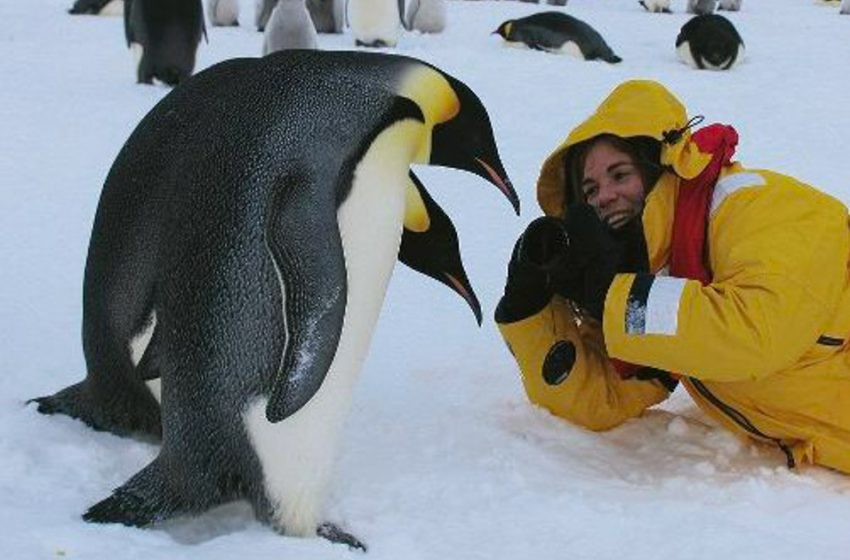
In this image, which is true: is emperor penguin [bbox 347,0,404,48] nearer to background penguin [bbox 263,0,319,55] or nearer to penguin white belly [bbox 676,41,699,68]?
background penguin [bbox 263,0,319,55]

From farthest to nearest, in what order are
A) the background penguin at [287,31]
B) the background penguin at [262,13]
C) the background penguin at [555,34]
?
the background penguin at [262,13]
the background penguin at [555,34]
the background penguin at [287,31]

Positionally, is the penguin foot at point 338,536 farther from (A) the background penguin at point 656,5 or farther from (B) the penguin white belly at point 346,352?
(A) the background penguin at point 656,5

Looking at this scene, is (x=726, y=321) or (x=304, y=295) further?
(x=726, y=321)

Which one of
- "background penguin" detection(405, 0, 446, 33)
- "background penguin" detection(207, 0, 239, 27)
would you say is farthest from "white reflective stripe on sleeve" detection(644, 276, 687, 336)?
"background penguin" detection(207, 0, 239, 27)

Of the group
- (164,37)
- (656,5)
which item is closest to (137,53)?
(164,37)

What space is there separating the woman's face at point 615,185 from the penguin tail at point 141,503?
36.4 inches

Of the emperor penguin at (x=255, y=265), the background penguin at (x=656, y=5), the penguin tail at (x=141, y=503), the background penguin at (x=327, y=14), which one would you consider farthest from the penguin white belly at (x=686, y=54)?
the penguin tail at (x=141, y=503)

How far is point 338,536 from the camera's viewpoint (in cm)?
158

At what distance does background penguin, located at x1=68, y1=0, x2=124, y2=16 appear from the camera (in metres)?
9.17

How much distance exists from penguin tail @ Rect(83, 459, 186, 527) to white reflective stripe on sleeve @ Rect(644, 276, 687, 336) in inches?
30.3

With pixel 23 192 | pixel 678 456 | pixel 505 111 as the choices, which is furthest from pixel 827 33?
pixel 678 456

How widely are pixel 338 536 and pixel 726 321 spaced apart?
0.68 meters

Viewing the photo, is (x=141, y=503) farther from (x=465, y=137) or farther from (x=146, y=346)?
(x=465, y=137)

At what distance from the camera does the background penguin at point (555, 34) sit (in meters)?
8.23
